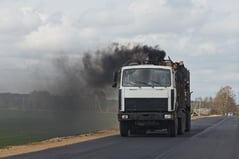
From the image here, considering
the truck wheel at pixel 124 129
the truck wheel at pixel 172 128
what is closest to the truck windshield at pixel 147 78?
the truck wheel at pixel 172 128

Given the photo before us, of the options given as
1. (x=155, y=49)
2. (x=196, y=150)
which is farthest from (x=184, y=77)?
(x=196, y=150)

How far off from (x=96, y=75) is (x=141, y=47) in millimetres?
6012

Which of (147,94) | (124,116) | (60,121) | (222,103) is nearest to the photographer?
(147,94)

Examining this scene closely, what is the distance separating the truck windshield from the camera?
28.6m

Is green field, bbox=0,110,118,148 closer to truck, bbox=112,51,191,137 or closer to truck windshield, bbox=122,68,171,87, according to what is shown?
truck, bbox=112,51,191,137

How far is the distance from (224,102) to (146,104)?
15024 centimetres

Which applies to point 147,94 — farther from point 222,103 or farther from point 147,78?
point 222,103

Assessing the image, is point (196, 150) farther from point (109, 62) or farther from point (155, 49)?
point (109, 62)

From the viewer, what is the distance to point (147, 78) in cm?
2869

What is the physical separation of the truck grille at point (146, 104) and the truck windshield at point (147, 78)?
75cm

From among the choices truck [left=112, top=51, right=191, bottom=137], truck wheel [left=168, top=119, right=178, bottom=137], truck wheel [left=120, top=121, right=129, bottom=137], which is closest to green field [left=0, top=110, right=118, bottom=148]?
truck wheel [left=120, top=121, right=129, bottom=137]

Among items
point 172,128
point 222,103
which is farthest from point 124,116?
point 222,103

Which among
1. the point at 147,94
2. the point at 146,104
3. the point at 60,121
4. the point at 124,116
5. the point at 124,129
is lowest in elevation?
the point at 60,121

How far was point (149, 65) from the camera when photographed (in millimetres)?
29016
